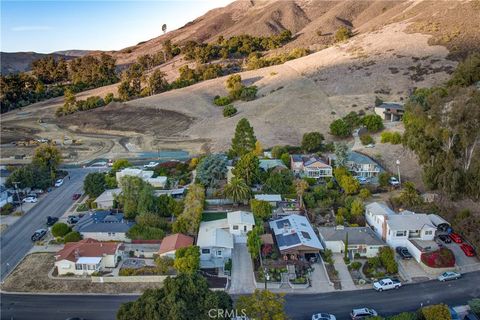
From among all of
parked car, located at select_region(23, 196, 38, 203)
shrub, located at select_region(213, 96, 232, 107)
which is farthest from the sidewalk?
shrub, located at select_region(213, 96, 232, 107)

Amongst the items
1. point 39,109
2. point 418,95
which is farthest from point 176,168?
point 39,109

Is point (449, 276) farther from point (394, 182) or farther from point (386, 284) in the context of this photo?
point (394, 182)

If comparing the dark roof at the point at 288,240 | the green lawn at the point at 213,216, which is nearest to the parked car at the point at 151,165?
the green lawn at the point at 213,216

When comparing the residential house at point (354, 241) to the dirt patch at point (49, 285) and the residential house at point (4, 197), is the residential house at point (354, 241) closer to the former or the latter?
the dirt patch at point (49, 285)

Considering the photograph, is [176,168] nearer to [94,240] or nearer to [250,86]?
[94,240]

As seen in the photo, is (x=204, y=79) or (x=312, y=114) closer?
(x=312, y=114)

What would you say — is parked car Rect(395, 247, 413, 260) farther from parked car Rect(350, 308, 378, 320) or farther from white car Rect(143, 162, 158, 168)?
white car Rect(143, 162, 158, 168)
